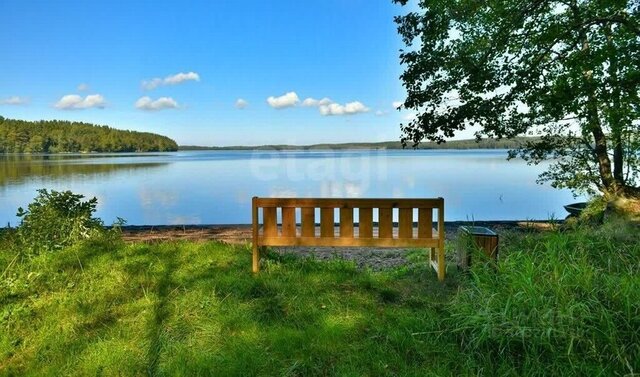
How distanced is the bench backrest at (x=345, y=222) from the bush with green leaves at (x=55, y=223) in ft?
7.67

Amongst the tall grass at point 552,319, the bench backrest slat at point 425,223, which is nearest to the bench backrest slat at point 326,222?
the bench backrest slat at point 425,223

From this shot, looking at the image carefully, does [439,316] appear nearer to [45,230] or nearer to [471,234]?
[471,234]

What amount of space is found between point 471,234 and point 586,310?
1505mm

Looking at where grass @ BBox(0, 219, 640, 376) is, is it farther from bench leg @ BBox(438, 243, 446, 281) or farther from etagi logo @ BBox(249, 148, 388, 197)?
etagi logo @ BBox(249, 148, 388, 197)

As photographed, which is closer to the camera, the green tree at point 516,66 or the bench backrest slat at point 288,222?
the bench backrest slat at point 288,222

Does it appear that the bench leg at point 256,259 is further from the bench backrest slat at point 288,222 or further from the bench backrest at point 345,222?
the bench backrest slat at point 288,222

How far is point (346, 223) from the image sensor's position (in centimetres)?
438

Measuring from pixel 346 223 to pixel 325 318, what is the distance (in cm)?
150

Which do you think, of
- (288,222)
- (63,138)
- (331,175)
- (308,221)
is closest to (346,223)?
(308,221)

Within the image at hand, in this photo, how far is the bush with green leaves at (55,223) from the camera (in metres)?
4.66

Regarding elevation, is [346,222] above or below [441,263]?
above

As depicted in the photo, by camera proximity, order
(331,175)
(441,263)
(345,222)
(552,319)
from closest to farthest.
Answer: (552,319)
(441,263)
(345,222)
(331,175)

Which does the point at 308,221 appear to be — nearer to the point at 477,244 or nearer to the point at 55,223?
the point at 477,244

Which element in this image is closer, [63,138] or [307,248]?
[307,248]
